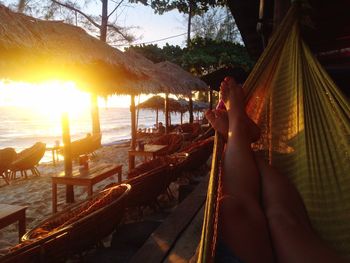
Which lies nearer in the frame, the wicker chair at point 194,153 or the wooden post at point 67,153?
the wicker chair at point 194,153

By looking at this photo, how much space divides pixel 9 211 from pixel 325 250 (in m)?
2.32

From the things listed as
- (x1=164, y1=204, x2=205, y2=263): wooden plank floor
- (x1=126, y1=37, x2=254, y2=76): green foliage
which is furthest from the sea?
(x1=164, y1=204, x2=205, y2=263): wooden plank floor

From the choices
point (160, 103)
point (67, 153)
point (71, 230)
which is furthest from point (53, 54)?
point (160, 103)

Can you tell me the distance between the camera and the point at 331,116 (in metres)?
1.30

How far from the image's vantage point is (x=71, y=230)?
1.57 m

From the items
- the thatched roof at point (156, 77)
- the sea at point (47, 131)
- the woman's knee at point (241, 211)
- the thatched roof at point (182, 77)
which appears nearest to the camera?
the woman's knee at point (241, 211)

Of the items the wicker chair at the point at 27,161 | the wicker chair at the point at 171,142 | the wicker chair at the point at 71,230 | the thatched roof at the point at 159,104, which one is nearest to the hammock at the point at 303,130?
the wicker chair at the point at 71,230

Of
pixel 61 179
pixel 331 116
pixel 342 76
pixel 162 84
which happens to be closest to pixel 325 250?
pixel 331 116

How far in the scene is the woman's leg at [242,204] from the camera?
0.92 m

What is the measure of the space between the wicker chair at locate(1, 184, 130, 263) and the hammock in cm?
93

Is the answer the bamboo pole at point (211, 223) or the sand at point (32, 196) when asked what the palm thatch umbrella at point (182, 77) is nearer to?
the sand at point (32, 196)

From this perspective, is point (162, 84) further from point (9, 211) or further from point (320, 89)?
point (320, 89)

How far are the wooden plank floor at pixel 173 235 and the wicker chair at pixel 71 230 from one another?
0.33 m

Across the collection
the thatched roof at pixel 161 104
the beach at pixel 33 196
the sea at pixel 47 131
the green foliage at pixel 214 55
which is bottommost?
the sea at pixel 47 131
